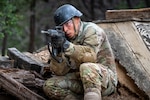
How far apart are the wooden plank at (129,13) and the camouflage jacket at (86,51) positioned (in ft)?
5.57

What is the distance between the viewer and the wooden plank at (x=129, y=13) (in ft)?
22.2

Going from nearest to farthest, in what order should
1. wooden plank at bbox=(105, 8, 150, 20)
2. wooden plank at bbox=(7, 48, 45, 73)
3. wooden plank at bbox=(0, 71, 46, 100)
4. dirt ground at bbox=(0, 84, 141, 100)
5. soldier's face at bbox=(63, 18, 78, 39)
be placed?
1. soldier's face at bbox=(63, 18, 78, 39)
2. wooden plank at bbox=(0, 71, 46, 100)
3. dirt ground at bbox=(0, 84, 141, 100)
4. wooden plank at bbox=(7, 48, 45, 73)
5. wooden plank at bbox=(105, 8, 150, 20)

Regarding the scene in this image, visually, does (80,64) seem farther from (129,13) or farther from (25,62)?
(129,13)

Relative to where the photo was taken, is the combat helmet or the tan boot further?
the combat helmet

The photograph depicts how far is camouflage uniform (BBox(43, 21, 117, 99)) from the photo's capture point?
15.6 ft

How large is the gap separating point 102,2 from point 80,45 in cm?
1245

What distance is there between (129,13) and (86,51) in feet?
7.37

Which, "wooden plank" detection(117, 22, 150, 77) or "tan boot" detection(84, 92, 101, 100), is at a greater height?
"wooden plank" detection(117, 22, 150, 77)

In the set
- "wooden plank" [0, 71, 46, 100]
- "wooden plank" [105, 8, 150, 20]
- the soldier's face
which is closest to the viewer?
the soldier's face

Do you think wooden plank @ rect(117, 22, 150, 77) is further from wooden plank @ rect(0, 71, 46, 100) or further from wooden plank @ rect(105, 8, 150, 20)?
wooden plank @ rect(0, 71, 46, 100)

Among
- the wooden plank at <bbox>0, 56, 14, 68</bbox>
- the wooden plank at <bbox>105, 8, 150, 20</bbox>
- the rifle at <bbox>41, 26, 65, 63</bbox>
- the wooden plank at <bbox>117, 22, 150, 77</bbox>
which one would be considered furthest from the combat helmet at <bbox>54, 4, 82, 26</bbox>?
the wooden plank at <bbox>105, 8, 150, 20</bbox>

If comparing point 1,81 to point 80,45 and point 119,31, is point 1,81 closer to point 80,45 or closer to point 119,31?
point 80,45

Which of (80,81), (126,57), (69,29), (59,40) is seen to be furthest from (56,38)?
(126,57)

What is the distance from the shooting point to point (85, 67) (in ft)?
15.6
